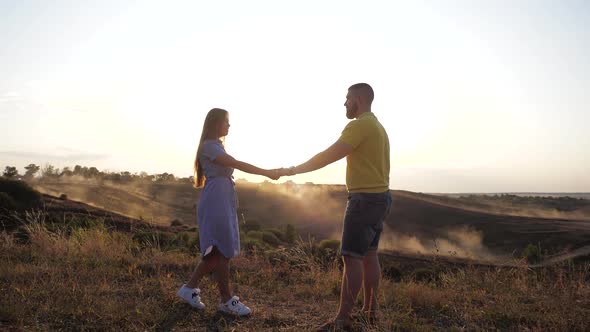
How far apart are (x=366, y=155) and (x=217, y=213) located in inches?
62.2

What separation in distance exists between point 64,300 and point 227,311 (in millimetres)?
A: 1630

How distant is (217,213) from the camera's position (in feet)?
16.5

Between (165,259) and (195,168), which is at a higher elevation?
(195,168)

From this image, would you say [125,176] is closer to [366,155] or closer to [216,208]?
[216,208]

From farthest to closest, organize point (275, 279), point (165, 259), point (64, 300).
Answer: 1. point (165, 259)
2. point (275, 279)
3. point (64, 300)

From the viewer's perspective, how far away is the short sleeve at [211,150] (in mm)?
5020

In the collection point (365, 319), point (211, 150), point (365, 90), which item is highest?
point (365, 90)

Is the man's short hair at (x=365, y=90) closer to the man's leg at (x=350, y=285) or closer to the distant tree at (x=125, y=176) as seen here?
the man's leg at (x=350, y=285)

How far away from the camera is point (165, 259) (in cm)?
768

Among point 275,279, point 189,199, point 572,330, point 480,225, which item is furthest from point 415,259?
point 189,199

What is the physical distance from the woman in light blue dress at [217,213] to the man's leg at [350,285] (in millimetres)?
1013

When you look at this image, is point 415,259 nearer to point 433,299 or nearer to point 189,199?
point 433,299

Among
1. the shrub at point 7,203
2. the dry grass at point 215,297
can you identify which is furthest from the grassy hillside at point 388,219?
the dry grass at point 215,297

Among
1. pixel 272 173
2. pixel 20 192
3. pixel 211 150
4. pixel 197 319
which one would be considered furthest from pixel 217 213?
pixel 20 192
